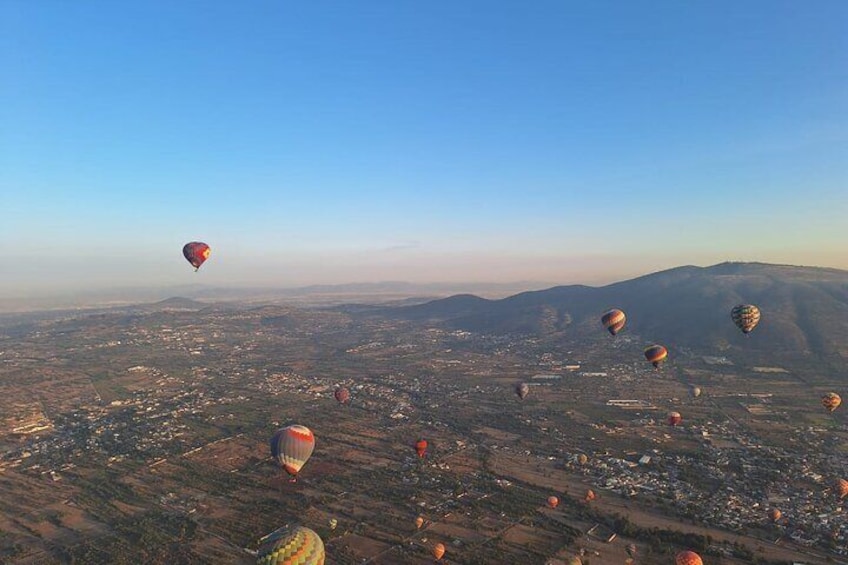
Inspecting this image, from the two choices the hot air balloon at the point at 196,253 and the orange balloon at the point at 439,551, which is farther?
the hot air balloon at the point at 196,253

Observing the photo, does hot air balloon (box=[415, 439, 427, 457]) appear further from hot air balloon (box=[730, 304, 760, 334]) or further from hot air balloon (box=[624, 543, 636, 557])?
hot air balloon (box=[730, 304, 760, 334])

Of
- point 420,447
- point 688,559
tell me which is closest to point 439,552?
point 688,559

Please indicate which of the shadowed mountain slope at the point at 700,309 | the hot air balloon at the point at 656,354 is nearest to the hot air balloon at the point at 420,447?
the hot air balloon at the point at 656,354

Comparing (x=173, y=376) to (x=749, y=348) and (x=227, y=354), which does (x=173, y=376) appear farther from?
(x=749, y=348)

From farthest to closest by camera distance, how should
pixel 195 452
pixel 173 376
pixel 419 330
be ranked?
pixel 419 330 → pixel 173 376 → pixel 195 452

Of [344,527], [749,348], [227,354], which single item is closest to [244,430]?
[344,527]

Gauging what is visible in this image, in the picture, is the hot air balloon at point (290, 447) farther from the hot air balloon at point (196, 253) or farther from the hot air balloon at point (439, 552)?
the hot air balloon at point (196, 253)
